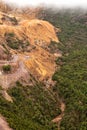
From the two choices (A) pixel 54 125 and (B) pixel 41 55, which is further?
(B) pixel 41 55

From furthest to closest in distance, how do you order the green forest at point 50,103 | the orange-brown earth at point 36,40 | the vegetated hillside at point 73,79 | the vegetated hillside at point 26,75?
the orange-brown earth at point 36,40 < the vegetated hillside at point 73,79 < the vegetated hillside at point 26,75 < the green forest at point 50,103

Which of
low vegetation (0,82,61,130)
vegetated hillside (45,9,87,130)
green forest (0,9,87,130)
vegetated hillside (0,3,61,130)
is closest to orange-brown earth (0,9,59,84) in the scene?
vegetated hillside (0,3,61,130)

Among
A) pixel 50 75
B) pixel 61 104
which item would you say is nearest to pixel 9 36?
pixel 50 75

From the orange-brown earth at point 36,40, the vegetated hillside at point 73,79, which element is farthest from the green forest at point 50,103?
the orange-brown earth at point 36,40

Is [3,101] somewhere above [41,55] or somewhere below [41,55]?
above

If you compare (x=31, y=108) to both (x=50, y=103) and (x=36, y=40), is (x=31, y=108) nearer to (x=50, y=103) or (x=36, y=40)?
(x=50, y=103)

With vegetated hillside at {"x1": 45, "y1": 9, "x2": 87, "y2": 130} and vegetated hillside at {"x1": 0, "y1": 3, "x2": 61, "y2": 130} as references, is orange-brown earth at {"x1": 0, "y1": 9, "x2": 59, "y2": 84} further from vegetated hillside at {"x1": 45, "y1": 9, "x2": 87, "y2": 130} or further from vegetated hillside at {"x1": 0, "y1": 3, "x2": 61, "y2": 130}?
vegetated hillside at {"x1": 45, "y1": 9, "x2": 87, "y2": 130}

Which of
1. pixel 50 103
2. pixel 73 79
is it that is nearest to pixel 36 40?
pixel 73 79

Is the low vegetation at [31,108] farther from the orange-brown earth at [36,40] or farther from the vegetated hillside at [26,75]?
the orange-brown earth at [36,40]

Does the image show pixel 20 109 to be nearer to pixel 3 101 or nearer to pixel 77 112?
pixel 3 101
